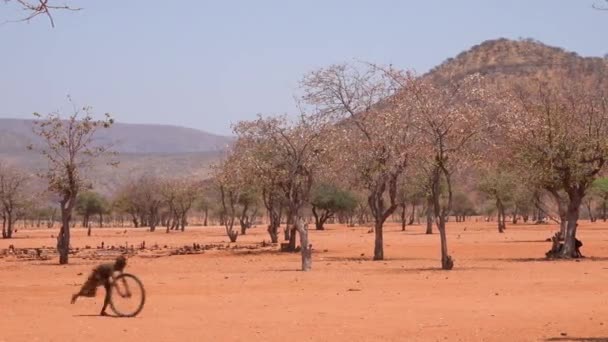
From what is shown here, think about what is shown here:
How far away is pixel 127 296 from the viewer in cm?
1678

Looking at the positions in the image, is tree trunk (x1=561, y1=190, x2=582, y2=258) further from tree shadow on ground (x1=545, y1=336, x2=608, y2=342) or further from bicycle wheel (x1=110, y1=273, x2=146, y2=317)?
bicycle wheel (x1=110, y1=273, x2=146, y2=317)

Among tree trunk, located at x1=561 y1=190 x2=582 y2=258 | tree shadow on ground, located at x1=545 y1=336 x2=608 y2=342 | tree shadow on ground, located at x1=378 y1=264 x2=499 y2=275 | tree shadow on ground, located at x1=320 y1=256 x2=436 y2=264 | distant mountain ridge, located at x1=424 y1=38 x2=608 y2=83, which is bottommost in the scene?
tree shadow on ground, located at x1=545 y1=336 x2=608 y2=342

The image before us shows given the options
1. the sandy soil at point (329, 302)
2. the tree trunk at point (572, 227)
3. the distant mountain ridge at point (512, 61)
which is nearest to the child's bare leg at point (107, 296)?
the sandy soil at point (329, 302)

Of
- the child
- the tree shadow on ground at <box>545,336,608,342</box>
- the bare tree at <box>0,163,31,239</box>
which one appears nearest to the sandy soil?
the tree shadow on ground at <box>545,336,608,342</box>

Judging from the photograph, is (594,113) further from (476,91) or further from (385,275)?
(385,275)

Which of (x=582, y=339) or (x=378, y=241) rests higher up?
(x=378, y=241)

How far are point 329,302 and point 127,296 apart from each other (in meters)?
5.02

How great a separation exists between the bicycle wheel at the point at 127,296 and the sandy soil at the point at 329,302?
370mm

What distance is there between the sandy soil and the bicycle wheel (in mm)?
370

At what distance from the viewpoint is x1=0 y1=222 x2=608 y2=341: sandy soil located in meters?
14.6

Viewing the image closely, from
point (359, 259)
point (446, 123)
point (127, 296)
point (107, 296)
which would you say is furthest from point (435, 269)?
point (107, 296)

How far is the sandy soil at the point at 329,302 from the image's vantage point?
14570 mm

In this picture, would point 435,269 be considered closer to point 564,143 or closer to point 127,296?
point 564,143

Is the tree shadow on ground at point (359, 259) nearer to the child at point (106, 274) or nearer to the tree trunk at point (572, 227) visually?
the tree trunk at point (572, 227)
